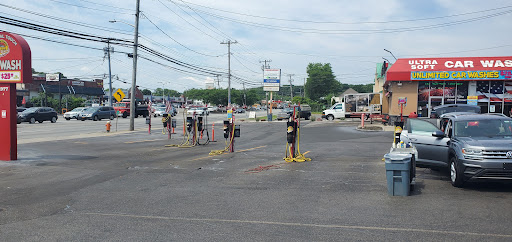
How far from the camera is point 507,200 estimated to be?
25.7 ft

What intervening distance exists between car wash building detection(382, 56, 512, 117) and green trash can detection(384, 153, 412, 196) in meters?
22.9

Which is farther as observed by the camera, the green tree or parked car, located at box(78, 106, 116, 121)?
the green tree

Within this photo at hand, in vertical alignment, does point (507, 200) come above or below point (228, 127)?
below

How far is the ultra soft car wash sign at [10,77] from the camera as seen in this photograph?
13367 millimetres

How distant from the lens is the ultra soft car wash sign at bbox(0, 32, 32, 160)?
13.4 m

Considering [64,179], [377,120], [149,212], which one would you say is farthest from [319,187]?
[377,120]

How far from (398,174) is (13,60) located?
41.2 ft

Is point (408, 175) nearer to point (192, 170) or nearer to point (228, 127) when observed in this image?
point (192, 170)

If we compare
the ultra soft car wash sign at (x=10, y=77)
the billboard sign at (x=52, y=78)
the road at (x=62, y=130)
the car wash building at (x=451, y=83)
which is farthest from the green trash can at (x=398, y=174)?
the billboard sign at (x=52, y=78)

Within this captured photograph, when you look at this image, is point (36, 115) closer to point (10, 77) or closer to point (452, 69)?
point (10, 77)

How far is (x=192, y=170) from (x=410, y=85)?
24213 millimetres

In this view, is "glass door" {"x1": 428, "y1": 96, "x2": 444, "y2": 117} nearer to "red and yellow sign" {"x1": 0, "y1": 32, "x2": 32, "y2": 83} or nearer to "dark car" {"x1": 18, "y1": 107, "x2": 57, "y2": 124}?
"red and yellow sign" {"x1": 0, "y1": 32, "x2": 32, "y2": 83}

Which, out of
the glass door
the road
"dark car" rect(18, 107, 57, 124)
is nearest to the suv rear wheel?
the road

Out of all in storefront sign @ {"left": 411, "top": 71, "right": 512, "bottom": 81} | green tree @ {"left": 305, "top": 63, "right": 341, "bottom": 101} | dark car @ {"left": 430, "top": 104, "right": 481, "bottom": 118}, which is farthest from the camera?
green tree @ {"left": 305, "top": 63, "right": 341, "bottom": 101}
